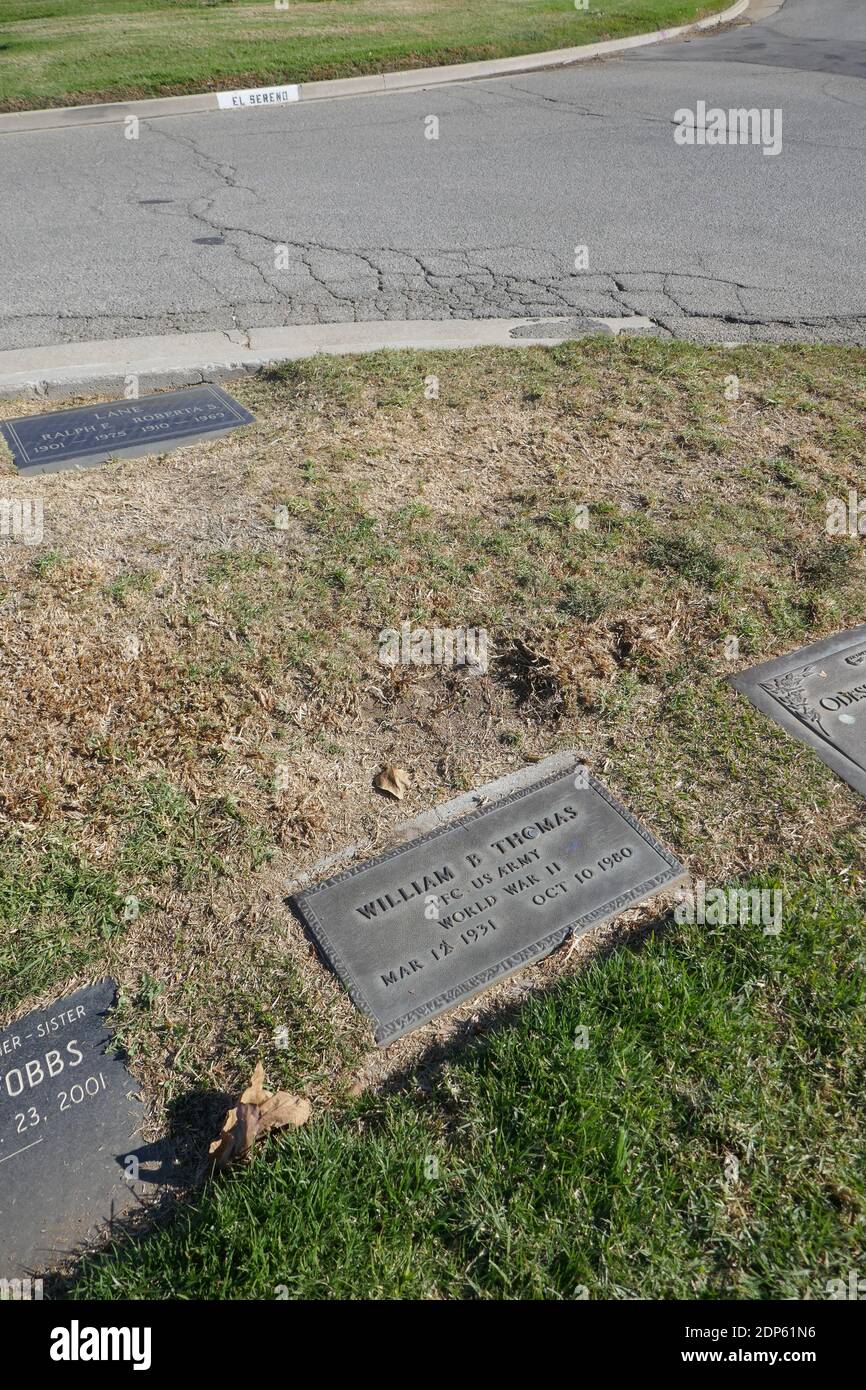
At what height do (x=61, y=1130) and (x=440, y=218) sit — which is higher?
(x=440, y=218)

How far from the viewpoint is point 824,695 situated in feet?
11.2

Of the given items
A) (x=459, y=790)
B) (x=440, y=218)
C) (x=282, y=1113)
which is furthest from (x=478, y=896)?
(x=440, y=218)

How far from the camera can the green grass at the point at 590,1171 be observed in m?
1.98

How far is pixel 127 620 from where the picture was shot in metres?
3.69

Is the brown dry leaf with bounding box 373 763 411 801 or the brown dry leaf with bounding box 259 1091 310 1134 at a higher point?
the brown dry leaf with bounding box 373 763 411 801

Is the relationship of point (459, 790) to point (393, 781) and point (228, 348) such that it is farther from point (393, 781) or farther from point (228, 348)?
point (228, 348)

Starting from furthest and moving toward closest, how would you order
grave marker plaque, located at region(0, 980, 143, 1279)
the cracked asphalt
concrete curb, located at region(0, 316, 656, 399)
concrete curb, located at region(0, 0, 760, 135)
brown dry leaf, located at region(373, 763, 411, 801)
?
concrete curb, located at region(0, 0, 760, 135)
the cracked asphalt
concrete curb, located at region(0, 316, 656, 399)
brown dry leaf, located at region(373, 763, 411, 801)
grave marker plaque, located at region(0, 980, 143, 1279)

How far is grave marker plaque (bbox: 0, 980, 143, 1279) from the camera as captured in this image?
6.97 feet

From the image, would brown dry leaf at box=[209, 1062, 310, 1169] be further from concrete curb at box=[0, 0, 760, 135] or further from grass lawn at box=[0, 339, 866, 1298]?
concrete curb at box=[0, 0, 760, 135]

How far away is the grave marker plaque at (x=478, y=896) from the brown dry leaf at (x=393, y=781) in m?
0.23

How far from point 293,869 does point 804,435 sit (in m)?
3.66

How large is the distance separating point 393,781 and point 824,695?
5.41 feet

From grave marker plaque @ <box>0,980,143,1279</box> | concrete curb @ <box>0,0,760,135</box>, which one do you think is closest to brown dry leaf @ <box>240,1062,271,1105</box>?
grave marker plaque @ <box>0,980,143,1279</box>

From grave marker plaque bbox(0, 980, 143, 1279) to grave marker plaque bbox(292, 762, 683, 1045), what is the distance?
0.65 m
